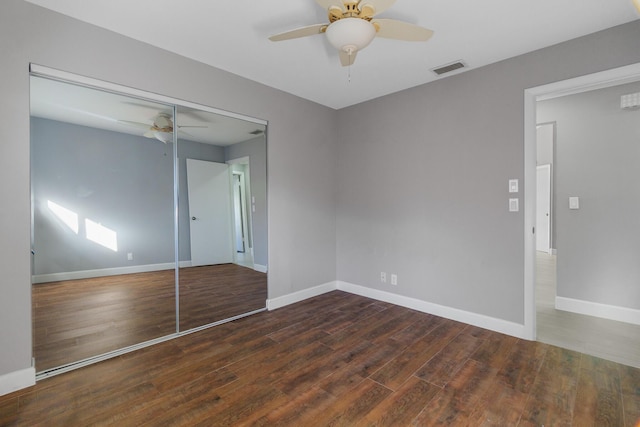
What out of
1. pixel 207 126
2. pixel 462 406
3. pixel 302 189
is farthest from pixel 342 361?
pixel 207 126

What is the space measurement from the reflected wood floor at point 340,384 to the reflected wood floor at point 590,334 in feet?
0.60

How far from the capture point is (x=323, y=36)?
246 cm

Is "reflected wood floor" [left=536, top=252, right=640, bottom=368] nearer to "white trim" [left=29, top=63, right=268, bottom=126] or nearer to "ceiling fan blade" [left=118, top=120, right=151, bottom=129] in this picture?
"white trim" [left=29, top=63, right=268, bottom=126]

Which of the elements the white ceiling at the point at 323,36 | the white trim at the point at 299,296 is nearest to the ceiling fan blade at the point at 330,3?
the white ceiling at the point at 323,36

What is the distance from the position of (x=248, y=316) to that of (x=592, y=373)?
3058 millimetres

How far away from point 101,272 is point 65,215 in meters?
0.62

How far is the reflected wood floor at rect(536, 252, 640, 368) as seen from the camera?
2.46 metres

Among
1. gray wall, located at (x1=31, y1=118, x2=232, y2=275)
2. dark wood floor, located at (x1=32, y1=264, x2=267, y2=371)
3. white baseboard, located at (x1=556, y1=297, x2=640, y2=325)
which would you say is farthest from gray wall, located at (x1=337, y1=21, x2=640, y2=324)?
gray wall, located at (x1=31, y1=118, x2=232, y2=275)

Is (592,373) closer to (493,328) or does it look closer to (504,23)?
(493,328)

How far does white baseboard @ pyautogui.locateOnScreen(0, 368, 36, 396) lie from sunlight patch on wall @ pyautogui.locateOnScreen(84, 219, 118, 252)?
104 centimetres

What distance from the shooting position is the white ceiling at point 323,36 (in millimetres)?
2088

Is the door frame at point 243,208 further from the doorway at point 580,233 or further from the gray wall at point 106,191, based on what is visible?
the doorway at point 580,233

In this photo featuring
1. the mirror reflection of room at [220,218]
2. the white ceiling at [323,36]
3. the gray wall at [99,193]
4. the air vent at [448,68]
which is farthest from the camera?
the mirror reflection of room at [220,218]

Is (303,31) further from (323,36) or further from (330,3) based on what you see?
(323,36)
